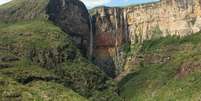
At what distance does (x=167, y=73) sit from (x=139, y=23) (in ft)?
112

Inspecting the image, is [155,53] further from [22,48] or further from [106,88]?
[22,48]

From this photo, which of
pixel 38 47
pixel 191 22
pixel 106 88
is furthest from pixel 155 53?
Result: pixel 38 47

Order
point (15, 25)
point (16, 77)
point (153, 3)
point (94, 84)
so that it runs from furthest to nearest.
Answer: point (153, 3) → point (15, 25) → point (94, 84) → point (16, 77)

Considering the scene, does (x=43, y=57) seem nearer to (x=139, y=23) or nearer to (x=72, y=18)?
(x=72, y=18)

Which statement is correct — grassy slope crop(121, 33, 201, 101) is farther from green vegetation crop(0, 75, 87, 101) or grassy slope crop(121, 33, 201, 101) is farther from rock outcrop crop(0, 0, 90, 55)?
green vegetation crop(0, 75, 87, 101)

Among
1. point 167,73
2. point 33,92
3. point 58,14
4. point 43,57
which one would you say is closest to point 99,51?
point 58,14

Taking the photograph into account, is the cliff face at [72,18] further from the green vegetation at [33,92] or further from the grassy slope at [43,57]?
the green vegetation at [33,92]

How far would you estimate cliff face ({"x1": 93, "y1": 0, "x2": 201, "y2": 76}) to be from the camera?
167 m

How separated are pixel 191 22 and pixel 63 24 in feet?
117

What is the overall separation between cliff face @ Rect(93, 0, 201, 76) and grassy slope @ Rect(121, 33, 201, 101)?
3555mm

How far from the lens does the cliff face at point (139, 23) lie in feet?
548

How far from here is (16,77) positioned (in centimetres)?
13050

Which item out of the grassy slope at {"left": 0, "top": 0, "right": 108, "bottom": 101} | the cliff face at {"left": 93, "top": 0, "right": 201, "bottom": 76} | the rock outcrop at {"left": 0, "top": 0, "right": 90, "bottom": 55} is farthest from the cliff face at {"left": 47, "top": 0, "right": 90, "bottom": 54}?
the grassy slope at {"left": 0, "top": 0, "right": 108, "bottom": 101}

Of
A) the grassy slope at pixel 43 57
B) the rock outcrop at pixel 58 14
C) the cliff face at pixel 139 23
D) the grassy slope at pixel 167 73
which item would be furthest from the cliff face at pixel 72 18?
the grassy slope at pixel 167 73
